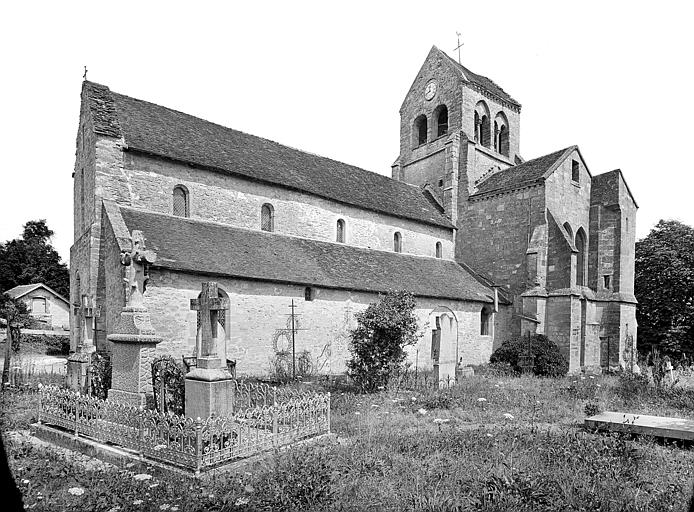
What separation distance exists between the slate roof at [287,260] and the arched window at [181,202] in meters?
0.54

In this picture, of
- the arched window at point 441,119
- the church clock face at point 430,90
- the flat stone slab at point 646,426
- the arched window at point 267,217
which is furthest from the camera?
the church clock face at point 430,90

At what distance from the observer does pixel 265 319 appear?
17.2m

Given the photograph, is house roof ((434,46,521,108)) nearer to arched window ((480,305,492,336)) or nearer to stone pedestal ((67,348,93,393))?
arched window ((480,305,492,336))

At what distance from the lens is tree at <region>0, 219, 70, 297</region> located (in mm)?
57750

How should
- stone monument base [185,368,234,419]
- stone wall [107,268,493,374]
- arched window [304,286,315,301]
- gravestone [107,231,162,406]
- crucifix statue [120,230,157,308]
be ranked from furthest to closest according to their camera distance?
arched window [304,286,315,301] → stone wall [107,268,493,374] → crucifix statue [120,230,157,308] → gravestone [107,231,162,406] → stone monument base [185,368,234,419]

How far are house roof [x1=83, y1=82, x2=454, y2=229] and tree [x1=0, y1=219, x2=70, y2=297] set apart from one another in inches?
1799

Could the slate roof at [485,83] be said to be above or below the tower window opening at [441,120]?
above

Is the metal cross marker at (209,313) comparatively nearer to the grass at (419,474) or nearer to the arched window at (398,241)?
the grass at (419,474)

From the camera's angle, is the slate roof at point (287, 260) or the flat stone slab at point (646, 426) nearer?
the flat stone slab at point (646, 426)

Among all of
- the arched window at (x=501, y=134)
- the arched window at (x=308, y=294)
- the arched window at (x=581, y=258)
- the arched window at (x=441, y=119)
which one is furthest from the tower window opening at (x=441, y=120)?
the arched window at (x=308, y=294)

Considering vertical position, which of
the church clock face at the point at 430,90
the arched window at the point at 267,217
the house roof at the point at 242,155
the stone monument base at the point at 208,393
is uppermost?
the church clock face at the point at 430,90

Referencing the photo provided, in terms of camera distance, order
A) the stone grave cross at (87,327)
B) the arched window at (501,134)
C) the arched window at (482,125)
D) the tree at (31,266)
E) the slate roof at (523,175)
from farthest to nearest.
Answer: the tree at (31,266) < the arched window at (501,134) < the arched window at (482,125) < the slate roof at (523,175) < the stone grave cross at (87,327)

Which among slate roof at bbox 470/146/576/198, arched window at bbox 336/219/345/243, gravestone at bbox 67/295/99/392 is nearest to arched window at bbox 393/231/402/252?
arched window at bbox 336/219/345/243

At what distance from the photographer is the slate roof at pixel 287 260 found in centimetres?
1628
